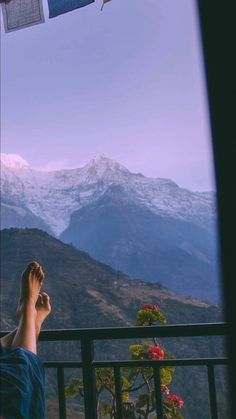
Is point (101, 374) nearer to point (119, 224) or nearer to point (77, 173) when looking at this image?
point (119, 224)

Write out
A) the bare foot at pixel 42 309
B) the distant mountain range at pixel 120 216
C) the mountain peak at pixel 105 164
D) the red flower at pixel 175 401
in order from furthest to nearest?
the mountain peak at pixel 105 164, the distant mountain range at pixel 120 216, the red flower at pixel 175 401, the bare foot at pixel 42 309

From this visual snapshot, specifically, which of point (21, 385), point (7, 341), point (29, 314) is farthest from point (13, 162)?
point (21, 385)

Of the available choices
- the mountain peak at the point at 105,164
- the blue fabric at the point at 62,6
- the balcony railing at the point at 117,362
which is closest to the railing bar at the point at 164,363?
the balcony railing at the point at 117,362

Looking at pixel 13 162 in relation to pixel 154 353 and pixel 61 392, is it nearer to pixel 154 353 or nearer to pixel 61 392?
pixel 154 353

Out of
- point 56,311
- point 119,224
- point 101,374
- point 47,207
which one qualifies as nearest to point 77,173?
point 47,207

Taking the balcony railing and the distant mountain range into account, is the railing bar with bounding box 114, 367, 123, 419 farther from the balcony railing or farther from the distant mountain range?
the distant mountain range

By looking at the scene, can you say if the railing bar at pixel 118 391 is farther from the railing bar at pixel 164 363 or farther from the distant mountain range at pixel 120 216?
the distant mountain range at pixel 120 216
